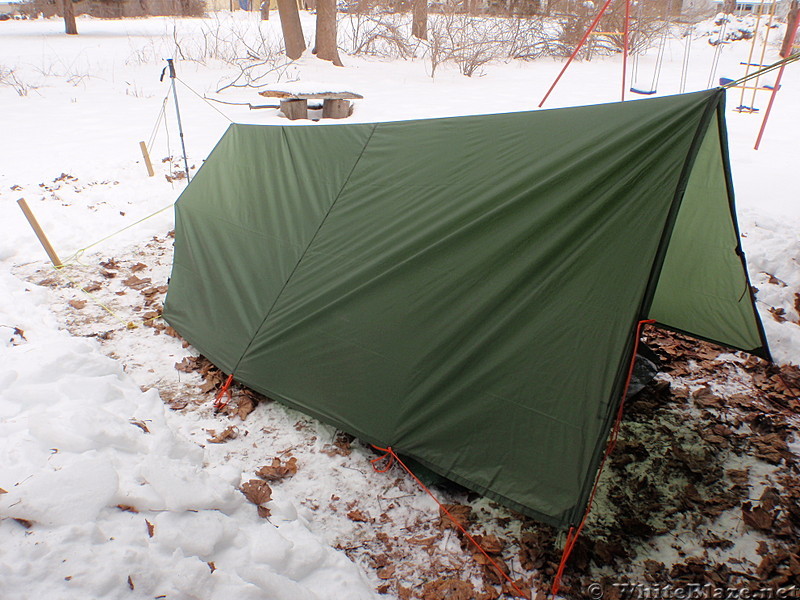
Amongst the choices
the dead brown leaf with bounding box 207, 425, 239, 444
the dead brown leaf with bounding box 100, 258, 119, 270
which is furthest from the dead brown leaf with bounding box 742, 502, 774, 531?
the dead brown leaf with bounding box 100, 258, 119, 270

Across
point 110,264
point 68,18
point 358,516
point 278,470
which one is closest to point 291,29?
point 110,264

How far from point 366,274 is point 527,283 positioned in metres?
0.90

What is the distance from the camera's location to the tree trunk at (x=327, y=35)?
12.7 m

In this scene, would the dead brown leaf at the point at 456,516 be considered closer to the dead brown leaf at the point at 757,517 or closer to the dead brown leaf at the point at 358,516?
the dead brown leaf at the point at 358,516

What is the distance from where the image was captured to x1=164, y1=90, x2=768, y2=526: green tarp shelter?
211 cm

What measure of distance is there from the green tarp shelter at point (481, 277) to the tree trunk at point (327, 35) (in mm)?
10948

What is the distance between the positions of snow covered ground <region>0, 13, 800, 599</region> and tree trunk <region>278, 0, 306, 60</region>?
6100 mm

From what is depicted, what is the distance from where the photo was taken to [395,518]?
2.42 metres

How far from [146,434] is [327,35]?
1302 cm

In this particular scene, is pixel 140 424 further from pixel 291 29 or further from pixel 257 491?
pixel 291 29

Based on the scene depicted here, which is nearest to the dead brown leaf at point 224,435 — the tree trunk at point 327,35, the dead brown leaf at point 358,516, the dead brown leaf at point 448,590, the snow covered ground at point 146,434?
the snow covered ground at point 146,434

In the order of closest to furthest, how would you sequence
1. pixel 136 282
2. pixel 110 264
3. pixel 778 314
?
pixel 778 314 → pixel 136 282 → pixel 110 264

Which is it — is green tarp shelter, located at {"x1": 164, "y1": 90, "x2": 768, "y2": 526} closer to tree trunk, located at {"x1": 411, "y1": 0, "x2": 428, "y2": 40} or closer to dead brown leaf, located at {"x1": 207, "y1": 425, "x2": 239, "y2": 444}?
dead brown leaf, located at {"x1": 207, "y1": 425, "x2": 239, "y2": 444}

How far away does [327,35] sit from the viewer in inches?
515
